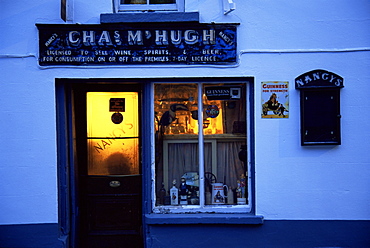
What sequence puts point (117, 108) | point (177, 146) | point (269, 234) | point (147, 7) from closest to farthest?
1. point (269, 234)
2. point (147, 7)
3. point (177, 146)
4. point (117, 108)

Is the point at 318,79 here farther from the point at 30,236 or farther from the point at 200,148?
the point at 30,236

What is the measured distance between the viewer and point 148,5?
6633mm

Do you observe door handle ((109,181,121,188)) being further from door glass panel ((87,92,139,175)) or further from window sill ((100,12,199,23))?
window sill ((100,12,199,23))

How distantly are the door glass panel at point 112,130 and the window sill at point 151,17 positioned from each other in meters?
1.20

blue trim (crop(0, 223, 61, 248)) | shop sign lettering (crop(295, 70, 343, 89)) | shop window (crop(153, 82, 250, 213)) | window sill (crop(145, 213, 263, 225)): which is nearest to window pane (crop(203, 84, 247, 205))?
shop window (crop(153, 82, 250, 213))

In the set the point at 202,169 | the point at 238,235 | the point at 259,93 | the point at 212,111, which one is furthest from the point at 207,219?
the point at 259,93

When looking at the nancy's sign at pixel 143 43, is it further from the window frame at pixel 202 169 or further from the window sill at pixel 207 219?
the window sill at pixel 207 219

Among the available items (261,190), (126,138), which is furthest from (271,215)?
(126,138)

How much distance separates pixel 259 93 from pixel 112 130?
227 centimetres

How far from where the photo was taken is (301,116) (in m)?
6.34

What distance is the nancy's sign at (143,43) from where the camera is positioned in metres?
6.36

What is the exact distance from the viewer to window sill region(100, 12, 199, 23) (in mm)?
6312

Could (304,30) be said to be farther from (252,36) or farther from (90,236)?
(90,236)

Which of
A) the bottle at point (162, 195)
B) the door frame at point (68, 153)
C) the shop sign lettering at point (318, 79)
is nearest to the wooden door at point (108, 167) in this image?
the door frame at point (68, 153)
